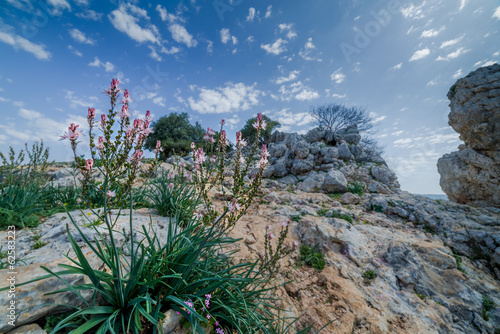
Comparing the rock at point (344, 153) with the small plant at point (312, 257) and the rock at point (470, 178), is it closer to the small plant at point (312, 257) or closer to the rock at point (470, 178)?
the rock at point (470, 178)

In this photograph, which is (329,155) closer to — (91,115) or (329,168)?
(329,168)

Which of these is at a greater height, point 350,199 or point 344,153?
point 344,153

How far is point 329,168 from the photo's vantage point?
1316 centimetres

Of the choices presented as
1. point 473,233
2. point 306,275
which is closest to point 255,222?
point 306,275

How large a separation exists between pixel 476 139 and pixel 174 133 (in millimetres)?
27853

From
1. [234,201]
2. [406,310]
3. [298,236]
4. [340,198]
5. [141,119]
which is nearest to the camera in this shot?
[234,201]

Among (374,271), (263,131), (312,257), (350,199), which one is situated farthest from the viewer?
(263,131)

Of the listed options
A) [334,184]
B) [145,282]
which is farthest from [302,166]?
[145,282]

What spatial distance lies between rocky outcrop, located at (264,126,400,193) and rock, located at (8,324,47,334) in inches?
402

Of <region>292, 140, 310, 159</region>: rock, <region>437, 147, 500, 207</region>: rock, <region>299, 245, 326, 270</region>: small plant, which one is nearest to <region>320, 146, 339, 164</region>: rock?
<region>292, 140, 310, 159</region>: rock

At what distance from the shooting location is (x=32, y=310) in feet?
5.11

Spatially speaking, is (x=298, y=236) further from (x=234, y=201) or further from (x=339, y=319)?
(x=234, y=201)

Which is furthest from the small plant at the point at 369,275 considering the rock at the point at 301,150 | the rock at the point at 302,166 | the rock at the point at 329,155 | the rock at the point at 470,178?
the rock at the point at 329,155

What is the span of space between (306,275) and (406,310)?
161 cm
